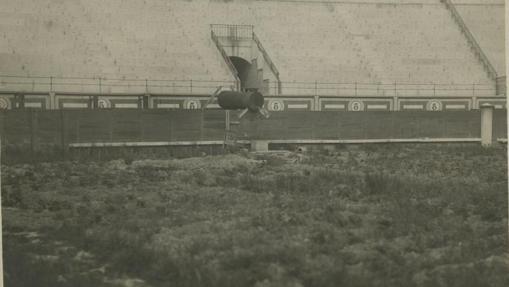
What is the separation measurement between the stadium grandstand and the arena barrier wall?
4.93m

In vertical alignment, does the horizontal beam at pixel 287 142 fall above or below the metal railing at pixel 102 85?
below

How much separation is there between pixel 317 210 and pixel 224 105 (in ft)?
40.7

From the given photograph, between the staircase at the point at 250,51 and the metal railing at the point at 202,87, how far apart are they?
43cm

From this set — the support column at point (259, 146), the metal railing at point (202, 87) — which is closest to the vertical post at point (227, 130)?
the support column at point (259, 146)

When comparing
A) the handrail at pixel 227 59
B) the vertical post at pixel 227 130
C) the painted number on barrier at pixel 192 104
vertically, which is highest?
the handrail at pixel 227 59

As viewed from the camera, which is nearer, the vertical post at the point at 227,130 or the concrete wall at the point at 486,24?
the vertical post at the point at 227,130

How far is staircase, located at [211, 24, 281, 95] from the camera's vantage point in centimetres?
3547

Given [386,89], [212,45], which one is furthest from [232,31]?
[386,89]

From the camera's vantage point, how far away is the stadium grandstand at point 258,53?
3088cm

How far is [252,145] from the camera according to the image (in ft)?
77.2

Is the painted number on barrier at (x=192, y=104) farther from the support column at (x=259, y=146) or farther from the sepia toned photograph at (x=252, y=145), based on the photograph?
the support column at (x=259, y=146)

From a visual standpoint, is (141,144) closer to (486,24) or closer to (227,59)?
(227,59)

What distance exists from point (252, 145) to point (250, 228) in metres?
14.4

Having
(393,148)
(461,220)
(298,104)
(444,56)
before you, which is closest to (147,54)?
(298,104)
